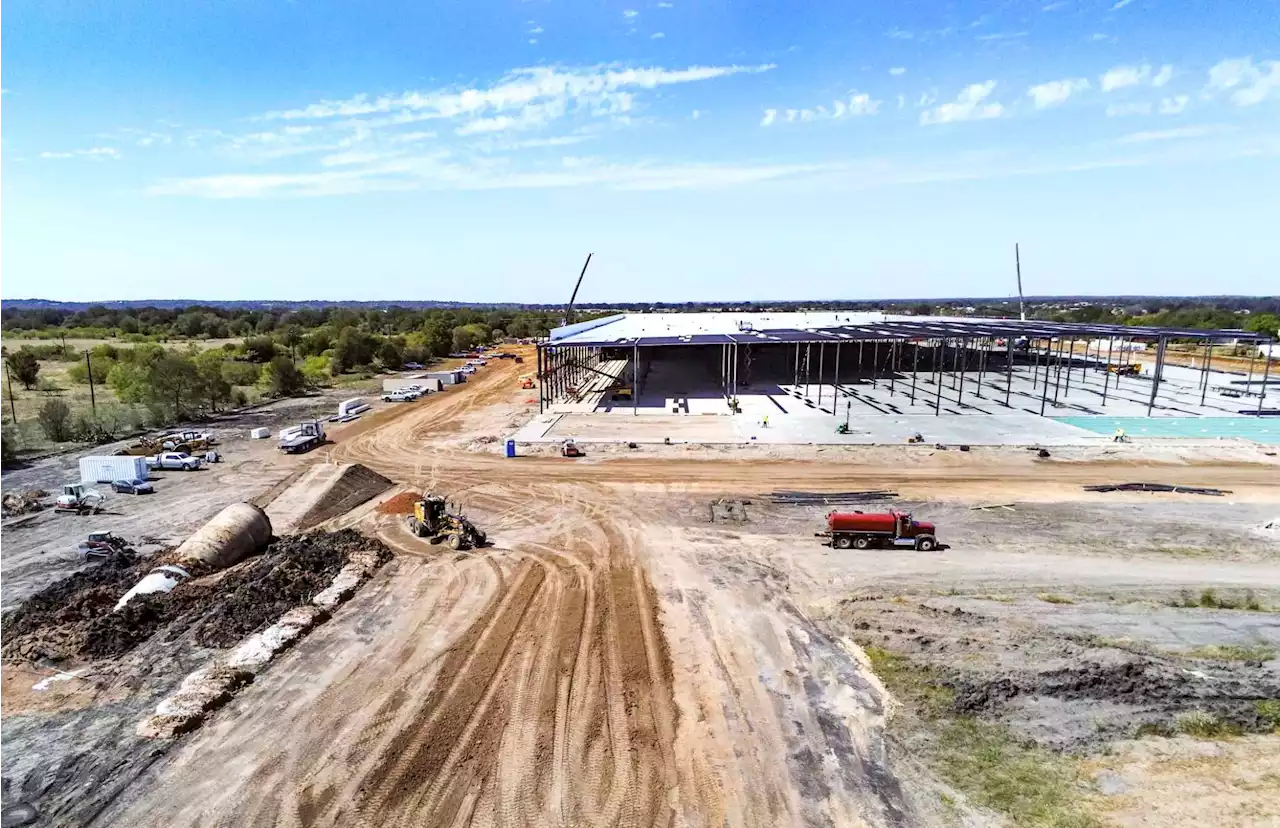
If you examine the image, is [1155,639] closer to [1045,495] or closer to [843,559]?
[843,559]

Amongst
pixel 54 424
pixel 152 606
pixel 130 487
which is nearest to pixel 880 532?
pixel 152 606

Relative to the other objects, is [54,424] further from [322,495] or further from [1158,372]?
[1158,372]

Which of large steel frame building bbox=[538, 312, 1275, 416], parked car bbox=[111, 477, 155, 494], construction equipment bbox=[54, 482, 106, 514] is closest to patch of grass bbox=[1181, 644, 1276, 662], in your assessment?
large steel frame building bbox=[538, 312, 1275, 416]

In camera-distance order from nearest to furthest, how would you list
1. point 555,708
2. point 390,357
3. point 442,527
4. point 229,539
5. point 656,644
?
point 555,708 < point 656,644 < point 229,539 < point 442,527 < point 390,357

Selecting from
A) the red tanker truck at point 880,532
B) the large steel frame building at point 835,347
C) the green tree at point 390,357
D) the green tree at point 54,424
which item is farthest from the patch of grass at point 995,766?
the green tree at point 390,357

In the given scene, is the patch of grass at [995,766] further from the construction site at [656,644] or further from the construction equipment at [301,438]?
the construction equipment at [301,438]

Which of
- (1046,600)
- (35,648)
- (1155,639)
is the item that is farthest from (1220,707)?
(35,648)

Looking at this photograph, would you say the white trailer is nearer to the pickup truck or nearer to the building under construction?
the pickup truck
